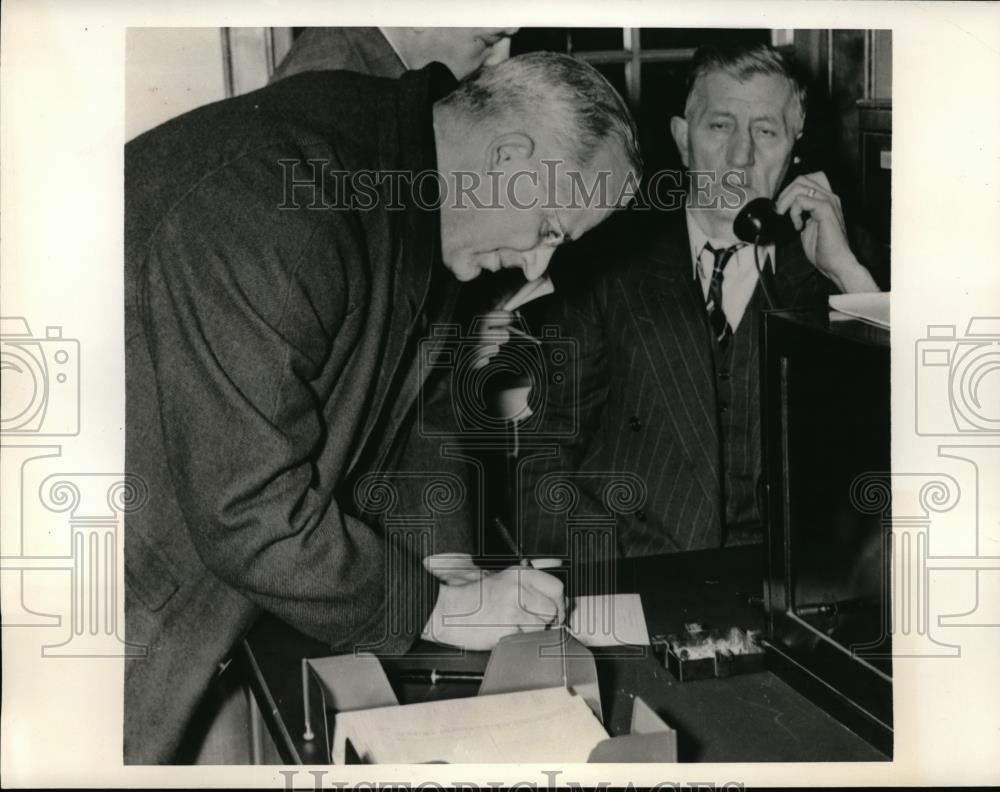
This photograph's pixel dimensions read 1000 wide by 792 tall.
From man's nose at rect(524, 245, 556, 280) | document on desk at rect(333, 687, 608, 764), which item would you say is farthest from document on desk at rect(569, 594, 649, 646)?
man's nose at rect(524, 245, 556, 280)

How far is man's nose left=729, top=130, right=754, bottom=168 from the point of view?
6.17ft

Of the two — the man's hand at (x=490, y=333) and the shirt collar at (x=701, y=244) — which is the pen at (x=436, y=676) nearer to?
the man's hand at (x=490, y=333)

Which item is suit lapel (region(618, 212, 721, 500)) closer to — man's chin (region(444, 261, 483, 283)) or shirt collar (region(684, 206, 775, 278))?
shirt collar (region(684, 206, 775, 278))

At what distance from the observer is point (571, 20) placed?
70.7 inches

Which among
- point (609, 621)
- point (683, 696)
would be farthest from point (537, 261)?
point (683, 696)

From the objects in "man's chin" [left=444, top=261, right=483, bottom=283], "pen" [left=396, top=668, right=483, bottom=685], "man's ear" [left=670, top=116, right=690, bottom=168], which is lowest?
"pen" [left=396, top=668, right=483, bottom=685]

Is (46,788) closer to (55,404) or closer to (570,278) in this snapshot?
(55,404)

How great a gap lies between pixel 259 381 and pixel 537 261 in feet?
1.65

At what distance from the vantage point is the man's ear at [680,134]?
1.87m

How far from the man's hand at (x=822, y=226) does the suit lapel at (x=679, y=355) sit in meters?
0.19

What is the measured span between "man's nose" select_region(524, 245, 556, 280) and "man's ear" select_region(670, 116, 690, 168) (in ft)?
0.87

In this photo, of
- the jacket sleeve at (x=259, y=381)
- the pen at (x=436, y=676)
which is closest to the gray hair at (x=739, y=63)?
the jacket sleeve at (x=259, y=381)

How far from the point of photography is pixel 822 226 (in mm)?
1893

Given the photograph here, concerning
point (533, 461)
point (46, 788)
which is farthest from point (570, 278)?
point (46, 788)
